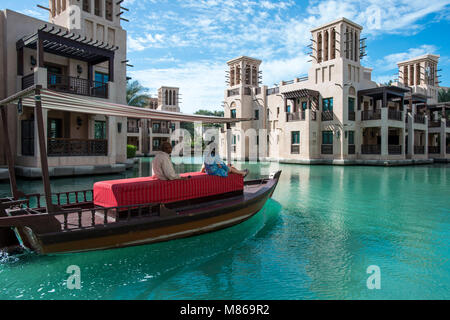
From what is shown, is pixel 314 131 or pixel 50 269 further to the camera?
pixel 314 131

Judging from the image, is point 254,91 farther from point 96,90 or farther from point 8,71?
point 8,71

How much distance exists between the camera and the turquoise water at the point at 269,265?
391cm

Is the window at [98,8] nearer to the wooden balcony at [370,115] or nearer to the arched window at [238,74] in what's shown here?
the arched window at [238,74]

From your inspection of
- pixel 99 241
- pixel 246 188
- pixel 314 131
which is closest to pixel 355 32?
pixel 314 131

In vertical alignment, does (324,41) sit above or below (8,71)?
above

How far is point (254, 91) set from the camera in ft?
121

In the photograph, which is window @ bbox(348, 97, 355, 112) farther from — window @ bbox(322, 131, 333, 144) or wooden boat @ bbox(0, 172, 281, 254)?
wooden boat @ bbox(0, 172, 281, 254)

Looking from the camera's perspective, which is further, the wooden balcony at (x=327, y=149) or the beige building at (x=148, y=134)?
the beige building at (x=148, y=134)

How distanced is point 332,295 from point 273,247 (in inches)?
71.0

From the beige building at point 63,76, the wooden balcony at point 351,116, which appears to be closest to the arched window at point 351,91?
the wooden balcony at point 351,116

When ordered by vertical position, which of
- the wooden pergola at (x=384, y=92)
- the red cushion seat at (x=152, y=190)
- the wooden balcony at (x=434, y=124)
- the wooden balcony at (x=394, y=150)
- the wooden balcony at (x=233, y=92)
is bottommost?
the red cushion seat at (x=152, y=190)

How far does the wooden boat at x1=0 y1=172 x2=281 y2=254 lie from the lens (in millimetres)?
4293

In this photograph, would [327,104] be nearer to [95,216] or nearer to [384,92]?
[384,92]

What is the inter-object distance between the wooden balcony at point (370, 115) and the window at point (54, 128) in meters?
24.8
